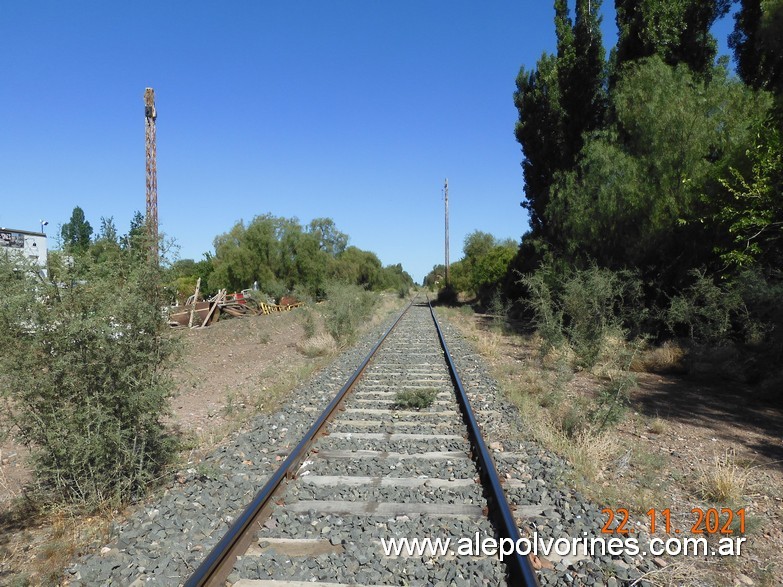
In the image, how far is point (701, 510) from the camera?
5.15 metres

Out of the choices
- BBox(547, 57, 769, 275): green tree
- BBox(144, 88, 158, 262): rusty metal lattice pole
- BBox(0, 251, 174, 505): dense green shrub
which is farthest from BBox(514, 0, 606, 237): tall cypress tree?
BBox(0, 251, 174, 505): dense green shrub

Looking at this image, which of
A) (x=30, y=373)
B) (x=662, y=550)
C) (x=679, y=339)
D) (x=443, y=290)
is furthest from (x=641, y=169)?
(x=443, y=290)

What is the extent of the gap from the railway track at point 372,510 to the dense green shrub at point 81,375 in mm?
1451

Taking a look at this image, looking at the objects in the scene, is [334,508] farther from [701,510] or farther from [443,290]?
[443,290]

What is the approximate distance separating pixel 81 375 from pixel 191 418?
4083mm

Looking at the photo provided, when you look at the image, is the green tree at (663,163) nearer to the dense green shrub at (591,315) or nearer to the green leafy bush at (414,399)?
the dense green shrub at (591,315)

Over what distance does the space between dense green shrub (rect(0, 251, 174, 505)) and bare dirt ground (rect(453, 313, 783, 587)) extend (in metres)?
4.29

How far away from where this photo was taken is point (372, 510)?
16.5 ft

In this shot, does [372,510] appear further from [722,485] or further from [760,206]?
[760,206]

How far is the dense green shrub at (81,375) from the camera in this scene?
16.6 ft

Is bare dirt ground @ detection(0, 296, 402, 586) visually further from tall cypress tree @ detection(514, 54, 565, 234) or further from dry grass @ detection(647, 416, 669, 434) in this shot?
tall cypress tree @ detection(514, 54, 565, 234)

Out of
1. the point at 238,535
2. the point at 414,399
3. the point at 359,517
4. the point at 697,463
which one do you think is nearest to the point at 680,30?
the point at 414,399

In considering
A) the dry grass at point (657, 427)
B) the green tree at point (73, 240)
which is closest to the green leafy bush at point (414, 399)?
the dry grass at point (657, 427)

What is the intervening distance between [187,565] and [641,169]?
1579cm
